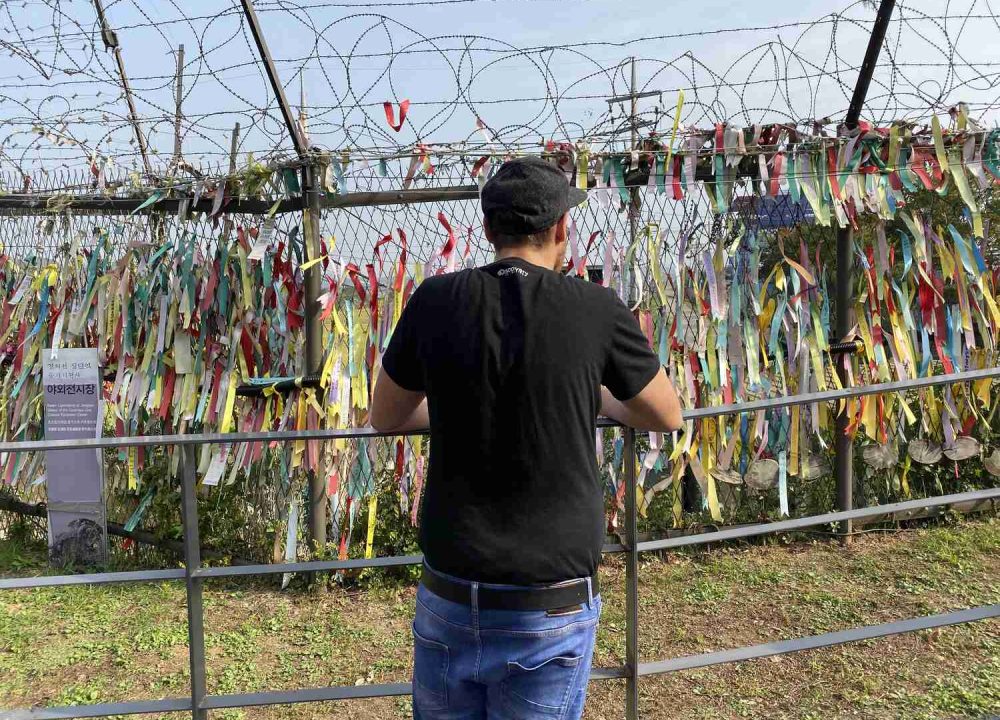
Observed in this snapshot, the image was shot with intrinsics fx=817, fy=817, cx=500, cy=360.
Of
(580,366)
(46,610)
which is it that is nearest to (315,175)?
(46,610)

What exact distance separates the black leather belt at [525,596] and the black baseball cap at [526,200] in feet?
2.05

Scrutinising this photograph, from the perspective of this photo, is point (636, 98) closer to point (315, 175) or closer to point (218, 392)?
point (315, 175)

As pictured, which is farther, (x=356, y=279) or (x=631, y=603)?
(x=356, y=279)

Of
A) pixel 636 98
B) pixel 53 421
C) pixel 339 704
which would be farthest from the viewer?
pixel 53 421

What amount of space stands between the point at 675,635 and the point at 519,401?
2.44 m

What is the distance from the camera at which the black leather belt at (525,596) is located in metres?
1.41

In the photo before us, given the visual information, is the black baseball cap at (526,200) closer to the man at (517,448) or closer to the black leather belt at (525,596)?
the man at (517,448)

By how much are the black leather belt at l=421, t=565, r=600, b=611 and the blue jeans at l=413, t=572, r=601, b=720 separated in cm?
1

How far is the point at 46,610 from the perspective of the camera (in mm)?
3969

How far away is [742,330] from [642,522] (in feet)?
3.63

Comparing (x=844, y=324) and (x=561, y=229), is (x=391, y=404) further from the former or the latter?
(x=844, y=324)

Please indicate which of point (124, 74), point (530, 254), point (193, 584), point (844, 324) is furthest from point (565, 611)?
point (124, 74)

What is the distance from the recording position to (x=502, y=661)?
1419 mm

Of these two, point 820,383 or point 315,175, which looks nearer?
point 315,175
